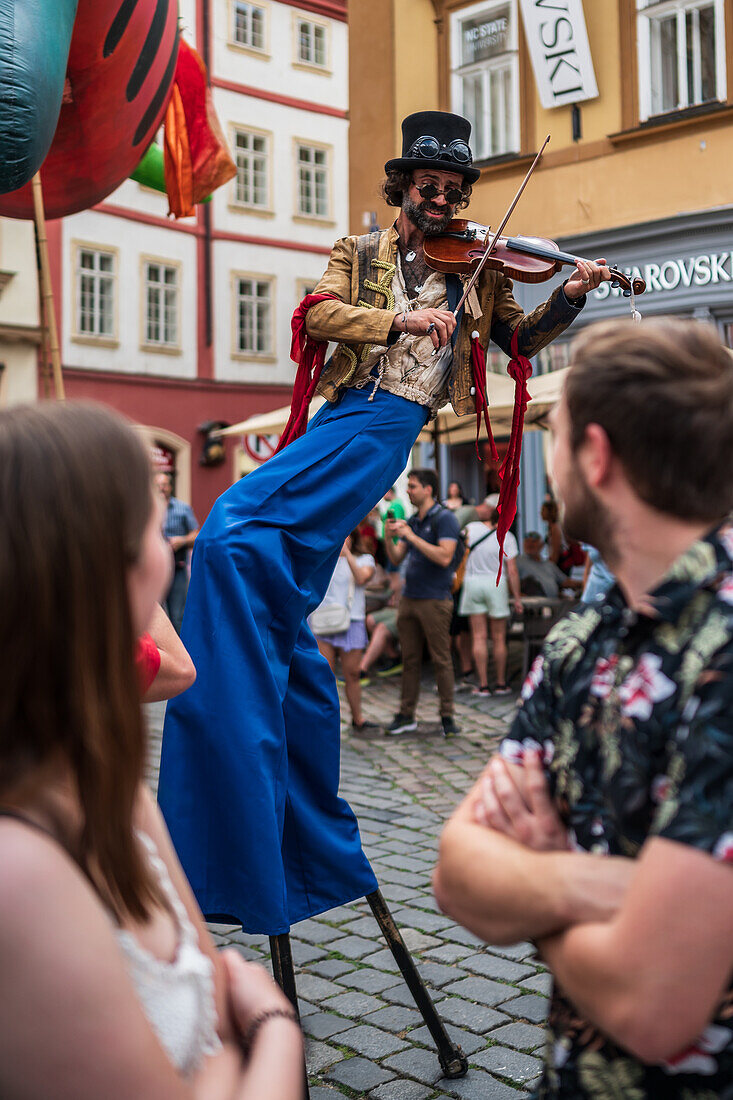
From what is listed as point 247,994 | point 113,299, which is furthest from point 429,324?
point 113,299

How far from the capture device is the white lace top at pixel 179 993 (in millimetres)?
1193

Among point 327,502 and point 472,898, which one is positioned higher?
point 327,502

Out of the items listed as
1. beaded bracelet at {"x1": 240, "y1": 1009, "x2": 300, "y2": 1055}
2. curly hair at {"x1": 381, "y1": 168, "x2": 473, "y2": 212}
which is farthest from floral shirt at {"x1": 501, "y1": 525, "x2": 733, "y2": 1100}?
curly hair at {"x1": 381, "y1": 168, "x2": 473, "y2": 212}

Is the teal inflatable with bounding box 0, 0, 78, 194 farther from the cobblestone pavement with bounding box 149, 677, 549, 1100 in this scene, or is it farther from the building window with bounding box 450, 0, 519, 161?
the building window with bounding box 450, 0, 519, 161

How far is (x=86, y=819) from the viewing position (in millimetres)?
1162

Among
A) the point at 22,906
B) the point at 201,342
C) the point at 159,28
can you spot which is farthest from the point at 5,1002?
the point at 201,342

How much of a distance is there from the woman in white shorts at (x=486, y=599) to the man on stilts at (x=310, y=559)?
649 cm

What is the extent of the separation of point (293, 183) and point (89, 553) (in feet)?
84.2

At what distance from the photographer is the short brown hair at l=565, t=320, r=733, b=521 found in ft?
4.02

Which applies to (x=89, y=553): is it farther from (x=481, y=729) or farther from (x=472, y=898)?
(x=481, y=729)

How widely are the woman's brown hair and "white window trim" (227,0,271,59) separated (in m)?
25.4

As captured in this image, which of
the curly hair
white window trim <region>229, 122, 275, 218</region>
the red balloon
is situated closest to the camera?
the curly hair

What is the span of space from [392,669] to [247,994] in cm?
1004

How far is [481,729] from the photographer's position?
8.16 meters
